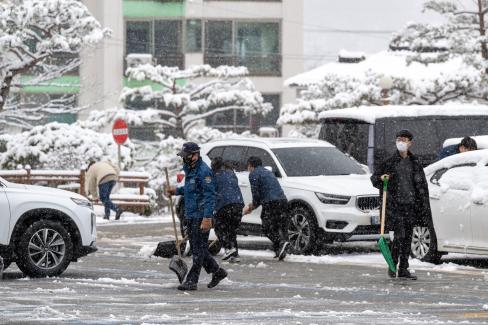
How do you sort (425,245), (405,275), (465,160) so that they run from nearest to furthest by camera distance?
(405,275) < (465,160) < (425,245)

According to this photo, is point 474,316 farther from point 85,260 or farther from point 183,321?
point 85,260

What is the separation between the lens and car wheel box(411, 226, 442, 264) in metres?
18.8

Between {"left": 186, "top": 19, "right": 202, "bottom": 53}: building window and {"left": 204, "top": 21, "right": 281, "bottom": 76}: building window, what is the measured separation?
1.02 ft

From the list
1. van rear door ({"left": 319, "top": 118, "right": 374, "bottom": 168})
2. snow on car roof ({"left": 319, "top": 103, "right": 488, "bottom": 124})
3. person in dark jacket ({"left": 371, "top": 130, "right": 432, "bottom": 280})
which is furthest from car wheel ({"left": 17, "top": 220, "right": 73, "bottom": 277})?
snow on car roof ({"left": 319, "top": 103, "right": 488, "bottom": 124})

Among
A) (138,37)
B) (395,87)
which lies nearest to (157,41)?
(138,37)

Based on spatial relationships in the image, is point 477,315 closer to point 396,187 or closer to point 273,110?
point 396,187

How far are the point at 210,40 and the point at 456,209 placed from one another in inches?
1667

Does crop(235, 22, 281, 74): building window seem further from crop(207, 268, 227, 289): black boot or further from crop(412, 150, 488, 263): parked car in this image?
crop(207, 268, 227, 289): black boot

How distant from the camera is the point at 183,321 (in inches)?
475

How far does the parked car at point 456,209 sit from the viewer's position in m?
18.0

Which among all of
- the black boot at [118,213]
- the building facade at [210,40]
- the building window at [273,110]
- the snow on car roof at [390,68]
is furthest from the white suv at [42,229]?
the building window at [273,110]

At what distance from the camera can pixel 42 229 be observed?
672 inches

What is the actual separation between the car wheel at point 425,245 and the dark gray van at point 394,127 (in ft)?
15.9

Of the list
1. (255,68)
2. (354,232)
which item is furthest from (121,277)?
(255,68)
